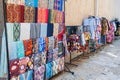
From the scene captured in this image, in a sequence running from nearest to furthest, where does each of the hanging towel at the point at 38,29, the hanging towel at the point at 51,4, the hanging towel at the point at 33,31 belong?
1. the hanging towel at the point at 33,31
2. the hanging towel at the point at 38,29
3. the hanging towel at the point at 51,4

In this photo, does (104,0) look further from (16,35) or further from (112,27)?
(16,35)

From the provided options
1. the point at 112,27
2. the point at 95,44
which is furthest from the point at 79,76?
the point at 112,27

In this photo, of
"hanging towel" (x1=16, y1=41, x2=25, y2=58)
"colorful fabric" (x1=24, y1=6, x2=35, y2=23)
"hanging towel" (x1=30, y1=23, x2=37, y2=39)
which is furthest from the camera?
"hanging towel" (x1=30, y1=23, x2=37, y2=39)

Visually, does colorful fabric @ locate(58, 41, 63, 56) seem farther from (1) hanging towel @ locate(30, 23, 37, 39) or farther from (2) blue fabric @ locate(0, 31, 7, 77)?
(2) blue fabric @ locate(0, 31, 7, 77)

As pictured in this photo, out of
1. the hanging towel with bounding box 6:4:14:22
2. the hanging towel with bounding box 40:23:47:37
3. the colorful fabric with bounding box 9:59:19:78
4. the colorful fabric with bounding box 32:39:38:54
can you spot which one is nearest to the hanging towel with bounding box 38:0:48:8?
the hanging towel with bounding box 40:23:47:37

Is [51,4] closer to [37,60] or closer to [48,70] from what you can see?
[37,60]

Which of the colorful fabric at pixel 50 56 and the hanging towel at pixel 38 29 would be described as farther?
the colorful fabric at pixel 50 56

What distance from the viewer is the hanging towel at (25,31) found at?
265 centimetres

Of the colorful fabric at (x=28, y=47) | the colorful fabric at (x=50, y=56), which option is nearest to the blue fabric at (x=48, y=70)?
the colorful fabric at (x=50, y=56)

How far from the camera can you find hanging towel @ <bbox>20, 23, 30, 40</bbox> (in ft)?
8.70

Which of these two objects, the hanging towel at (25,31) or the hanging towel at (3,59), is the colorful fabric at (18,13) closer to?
the hanging towel at (25,31)

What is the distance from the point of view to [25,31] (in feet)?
8.92

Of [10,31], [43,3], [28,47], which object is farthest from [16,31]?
[43,3]

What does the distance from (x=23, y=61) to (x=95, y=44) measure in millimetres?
3731
